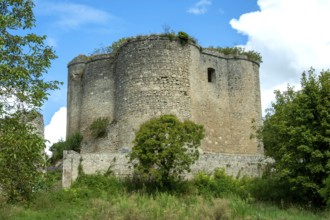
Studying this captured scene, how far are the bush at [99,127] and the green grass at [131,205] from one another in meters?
7.74

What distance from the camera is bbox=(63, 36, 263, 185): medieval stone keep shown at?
31.1 meters

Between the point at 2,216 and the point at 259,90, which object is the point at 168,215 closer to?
the point at 2,216

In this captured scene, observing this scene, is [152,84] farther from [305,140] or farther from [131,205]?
[131,205]

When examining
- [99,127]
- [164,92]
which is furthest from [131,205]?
[99,127]

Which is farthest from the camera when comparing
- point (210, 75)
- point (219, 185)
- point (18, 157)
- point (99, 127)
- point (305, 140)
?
point (210, 75)

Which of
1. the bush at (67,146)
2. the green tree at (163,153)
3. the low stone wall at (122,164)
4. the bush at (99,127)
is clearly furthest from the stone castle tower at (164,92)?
the green tree at (163,153)

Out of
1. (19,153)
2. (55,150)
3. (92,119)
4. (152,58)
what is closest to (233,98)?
(152,58)

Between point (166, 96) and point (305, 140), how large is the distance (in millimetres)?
9061

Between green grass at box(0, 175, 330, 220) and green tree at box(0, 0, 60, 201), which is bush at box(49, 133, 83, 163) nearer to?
green grass at box(0, 175, 330, 220)

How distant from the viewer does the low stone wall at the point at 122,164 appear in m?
26.4

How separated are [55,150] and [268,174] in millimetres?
13406

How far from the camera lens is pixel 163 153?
24766 millimetres

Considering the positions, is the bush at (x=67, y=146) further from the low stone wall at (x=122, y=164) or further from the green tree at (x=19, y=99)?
the green tree at (x=19, y=99)

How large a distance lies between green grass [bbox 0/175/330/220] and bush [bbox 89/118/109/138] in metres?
7.74
